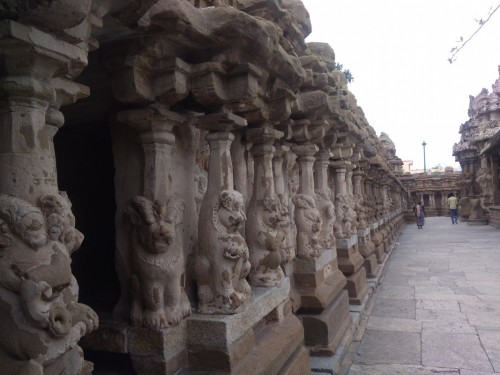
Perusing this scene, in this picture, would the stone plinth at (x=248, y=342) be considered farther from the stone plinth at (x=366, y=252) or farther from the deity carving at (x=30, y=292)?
the stone plinth at (x=366, y=252)

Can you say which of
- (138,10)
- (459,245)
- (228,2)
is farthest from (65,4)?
(459,245)

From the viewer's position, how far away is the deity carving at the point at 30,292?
143cm

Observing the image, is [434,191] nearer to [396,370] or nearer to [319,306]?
[396,370]

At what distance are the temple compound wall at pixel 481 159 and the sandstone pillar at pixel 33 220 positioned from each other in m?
20.0

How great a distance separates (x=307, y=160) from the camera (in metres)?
4.65

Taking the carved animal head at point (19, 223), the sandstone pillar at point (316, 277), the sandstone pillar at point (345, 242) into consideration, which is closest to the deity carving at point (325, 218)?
the sandstone pillar at point (316, 277)

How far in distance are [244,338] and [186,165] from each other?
3.50ft

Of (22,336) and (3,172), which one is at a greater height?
(3,172)

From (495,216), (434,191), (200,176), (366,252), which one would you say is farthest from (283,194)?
(434,191)

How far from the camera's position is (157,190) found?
2451 mm

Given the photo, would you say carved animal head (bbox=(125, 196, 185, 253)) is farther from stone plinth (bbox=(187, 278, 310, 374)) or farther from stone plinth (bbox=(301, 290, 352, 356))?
stone plinth (bbox=(301, 290, 352, 356))

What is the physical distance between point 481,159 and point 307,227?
77.0 ft

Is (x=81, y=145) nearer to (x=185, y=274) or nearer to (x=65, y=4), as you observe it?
(x=185, y=274)

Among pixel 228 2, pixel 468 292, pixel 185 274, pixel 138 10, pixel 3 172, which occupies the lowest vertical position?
pixel 468 292
